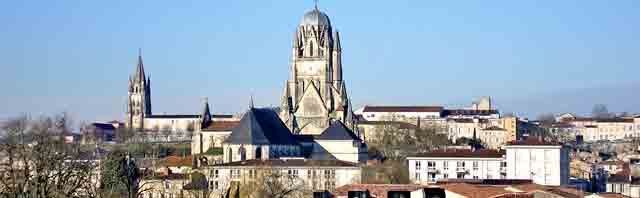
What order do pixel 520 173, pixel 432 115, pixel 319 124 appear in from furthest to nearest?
pixel 432 115
pixel 319 124
pixel 520 173

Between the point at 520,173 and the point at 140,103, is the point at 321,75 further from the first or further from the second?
the point at 140,103

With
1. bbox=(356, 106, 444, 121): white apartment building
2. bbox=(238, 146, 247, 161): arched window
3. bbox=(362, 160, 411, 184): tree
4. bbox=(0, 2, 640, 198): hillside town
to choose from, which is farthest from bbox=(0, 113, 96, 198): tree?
bbox=(356, 106, 444, 121): white apartment building

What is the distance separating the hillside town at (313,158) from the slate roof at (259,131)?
0.35 feet

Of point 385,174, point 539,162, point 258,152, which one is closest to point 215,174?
point 385,174

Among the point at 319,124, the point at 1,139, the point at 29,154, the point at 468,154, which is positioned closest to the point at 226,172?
the point at 468,154

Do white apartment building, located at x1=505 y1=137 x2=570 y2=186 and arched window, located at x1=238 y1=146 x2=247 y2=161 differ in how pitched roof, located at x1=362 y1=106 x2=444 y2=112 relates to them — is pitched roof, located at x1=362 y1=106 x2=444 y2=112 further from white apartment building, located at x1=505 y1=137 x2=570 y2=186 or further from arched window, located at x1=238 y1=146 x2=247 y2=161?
white apartment building, located at x1=505 y1=137 x2=570 y2=186

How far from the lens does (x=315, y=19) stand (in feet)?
441

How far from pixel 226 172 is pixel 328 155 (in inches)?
721

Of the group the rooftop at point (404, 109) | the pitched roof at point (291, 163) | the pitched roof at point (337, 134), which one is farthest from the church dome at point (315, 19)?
the rooftop at point (404, 109)

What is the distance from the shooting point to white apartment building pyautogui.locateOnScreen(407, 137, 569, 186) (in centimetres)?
8594

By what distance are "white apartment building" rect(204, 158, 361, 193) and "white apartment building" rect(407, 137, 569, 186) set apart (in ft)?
11.4

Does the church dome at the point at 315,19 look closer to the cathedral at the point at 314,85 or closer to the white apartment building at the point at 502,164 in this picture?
the cathedral at the point at 314,85

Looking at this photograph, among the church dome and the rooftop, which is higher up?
the church dome

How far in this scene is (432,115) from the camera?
609 feet
